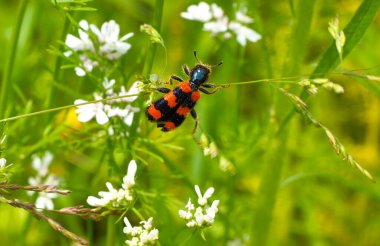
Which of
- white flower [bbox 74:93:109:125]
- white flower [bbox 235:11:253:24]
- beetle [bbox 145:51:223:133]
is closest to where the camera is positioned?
beetle [bbox 145:51:223:133]

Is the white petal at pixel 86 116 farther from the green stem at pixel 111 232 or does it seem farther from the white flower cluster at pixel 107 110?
the green stem at pixel 111 232

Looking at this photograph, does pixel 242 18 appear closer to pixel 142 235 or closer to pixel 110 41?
pixel 110 41

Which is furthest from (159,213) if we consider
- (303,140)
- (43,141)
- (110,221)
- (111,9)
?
(111,9)

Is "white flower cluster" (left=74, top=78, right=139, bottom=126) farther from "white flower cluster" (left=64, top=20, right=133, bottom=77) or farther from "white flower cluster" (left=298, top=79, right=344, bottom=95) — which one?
"white flower cluster" (left=298, top=79, right=344, bottom=95)

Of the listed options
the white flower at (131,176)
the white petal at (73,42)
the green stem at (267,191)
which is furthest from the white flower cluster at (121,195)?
the green stem at (267,191)

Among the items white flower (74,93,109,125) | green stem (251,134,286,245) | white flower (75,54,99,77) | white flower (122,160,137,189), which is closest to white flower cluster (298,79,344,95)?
white flower (122,160,137,189)

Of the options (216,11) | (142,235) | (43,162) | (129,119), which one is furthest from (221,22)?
(142,235)

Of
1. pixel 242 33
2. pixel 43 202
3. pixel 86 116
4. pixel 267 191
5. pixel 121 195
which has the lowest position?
pixel 43 202

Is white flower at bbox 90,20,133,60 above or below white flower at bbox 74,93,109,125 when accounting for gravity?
above
